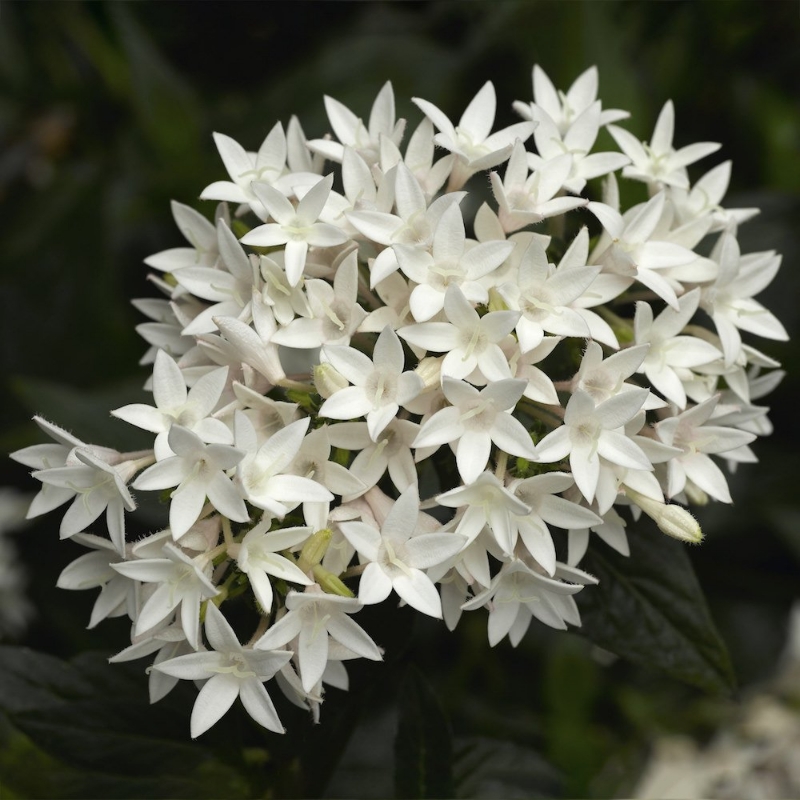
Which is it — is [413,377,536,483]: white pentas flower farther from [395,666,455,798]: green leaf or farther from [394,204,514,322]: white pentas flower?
[395,666,455,798]: green leaf

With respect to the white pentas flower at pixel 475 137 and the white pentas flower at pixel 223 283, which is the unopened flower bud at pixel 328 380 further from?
the white pentas flower at pixel 475 137

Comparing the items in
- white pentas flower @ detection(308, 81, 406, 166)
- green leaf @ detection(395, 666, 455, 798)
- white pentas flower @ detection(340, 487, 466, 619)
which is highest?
white pentas flower @ detection(308, 81, 406, 166)

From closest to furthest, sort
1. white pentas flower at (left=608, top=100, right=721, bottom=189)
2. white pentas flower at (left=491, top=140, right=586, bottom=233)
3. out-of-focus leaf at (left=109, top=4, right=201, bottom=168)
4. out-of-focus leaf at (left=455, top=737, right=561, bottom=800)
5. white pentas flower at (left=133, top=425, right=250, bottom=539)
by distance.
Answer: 1. white pentas flower at (left=133, top=425, right=250, bottom=539)
2. white pentas flower at (left=491, top=140, right=586, bottom=233)
3. white pentas flower at (left=608, top=100, right=721, bottom=189)
4. out-of-focus leaf at (left=455, top=737, right=561, bottom=800)
5. out-of-focus leaf at (left=109, top=4, right=201, bottom=168)

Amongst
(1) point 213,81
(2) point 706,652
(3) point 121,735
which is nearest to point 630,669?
(2) point 706,652

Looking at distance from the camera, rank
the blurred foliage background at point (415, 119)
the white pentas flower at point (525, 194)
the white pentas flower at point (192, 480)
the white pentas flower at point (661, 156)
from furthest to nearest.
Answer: the blurred foliage background at point (415, 119) → the white pentas flower at point (661, 156) → the white pentas flower at point (525, 194) → the white pentas flower at point (192, 480)

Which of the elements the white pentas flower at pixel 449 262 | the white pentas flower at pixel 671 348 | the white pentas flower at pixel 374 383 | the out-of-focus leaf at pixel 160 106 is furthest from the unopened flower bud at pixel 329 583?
the out-of-focus leaf at pixel 160 106

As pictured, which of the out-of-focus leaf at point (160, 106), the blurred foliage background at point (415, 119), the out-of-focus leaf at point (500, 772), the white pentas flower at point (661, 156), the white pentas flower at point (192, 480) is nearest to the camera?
the white pentas flower at point (192, 480)

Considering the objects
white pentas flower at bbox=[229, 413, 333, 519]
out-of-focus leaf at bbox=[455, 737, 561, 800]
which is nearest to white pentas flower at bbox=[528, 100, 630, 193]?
white pentas flower at bbox=[229, 413, 333, 519]

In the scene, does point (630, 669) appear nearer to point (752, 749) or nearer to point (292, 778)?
point (752, 749)

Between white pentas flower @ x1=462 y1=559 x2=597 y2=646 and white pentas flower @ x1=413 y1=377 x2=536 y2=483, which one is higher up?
white pentas flower @ x1=413 y1=377 x2=536 y2=483
